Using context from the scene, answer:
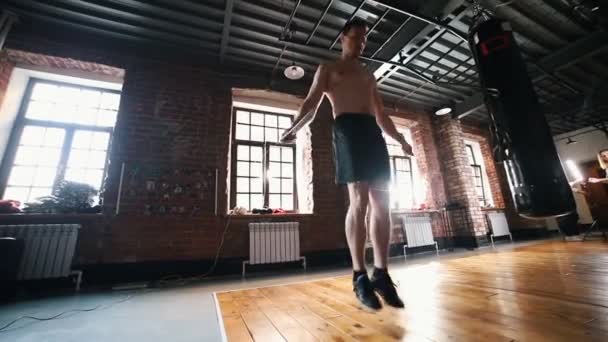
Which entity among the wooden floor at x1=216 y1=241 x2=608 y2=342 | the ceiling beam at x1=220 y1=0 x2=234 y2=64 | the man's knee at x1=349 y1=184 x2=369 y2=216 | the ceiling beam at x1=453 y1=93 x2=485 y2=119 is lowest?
the wooden floor at x1=216 y1=241 x2=608 y2=342

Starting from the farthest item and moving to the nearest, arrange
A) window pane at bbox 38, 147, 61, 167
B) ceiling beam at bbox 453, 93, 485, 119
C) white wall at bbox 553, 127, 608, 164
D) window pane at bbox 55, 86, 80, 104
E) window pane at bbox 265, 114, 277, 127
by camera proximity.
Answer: white wall at bbox 553, 127, 608, 164 < ceiling beam at bbox 453, 93, 485, 119 < window pane at bbox 265, 114, 277, 127 < window pane at bbox 55, 86, 80, 104 < window pane at bbox 38, 147, 61, 167

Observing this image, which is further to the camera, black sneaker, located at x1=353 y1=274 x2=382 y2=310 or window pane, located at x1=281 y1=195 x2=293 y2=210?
window pane, located at x1=281 y1=195 x2=293 y2=210

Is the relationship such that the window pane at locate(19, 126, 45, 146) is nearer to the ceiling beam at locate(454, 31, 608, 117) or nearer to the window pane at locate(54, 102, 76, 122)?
the window pane at locate(54, 102, 76, 122)

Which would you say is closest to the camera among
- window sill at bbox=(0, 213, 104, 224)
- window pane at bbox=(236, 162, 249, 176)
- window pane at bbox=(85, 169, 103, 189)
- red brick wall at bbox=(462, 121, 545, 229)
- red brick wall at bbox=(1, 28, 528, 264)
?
window sill at bbox=(0, 213, 104, 224)

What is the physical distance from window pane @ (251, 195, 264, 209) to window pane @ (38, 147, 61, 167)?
253 centimetres

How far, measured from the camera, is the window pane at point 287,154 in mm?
4172

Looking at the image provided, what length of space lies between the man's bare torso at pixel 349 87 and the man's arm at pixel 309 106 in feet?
0.13

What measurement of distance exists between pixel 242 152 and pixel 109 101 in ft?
6.72

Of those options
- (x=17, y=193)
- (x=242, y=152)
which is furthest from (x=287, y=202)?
(x=17, y=193)

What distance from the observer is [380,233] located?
1.27 m

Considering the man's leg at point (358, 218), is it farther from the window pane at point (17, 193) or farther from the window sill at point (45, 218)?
the window pane at point (17, 193)

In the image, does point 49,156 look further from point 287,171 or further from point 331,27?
point 331,27

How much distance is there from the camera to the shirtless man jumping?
3.97ft

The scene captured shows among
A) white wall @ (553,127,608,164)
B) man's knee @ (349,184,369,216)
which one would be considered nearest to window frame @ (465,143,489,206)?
white wall @ (553,127,608,164)
